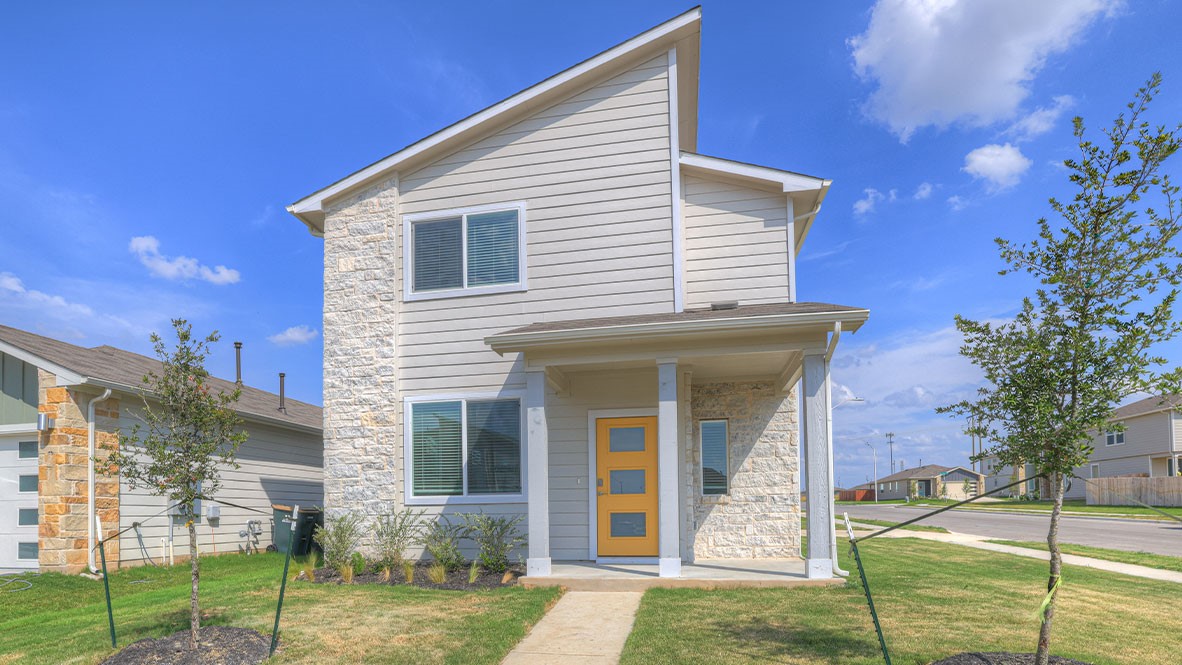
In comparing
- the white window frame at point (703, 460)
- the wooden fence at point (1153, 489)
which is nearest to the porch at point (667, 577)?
the white window frame at point (703, 460)

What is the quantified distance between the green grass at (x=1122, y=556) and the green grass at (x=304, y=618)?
10431 mm

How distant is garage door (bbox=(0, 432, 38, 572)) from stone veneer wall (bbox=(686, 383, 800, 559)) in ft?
34.0

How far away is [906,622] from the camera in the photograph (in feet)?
22.6

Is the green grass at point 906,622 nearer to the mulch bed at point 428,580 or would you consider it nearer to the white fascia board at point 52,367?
the mulch bed at point 428,580

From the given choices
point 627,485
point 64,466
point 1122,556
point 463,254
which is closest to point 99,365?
point 64,466

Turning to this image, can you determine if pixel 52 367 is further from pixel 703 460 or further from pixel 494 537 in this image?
pixel 703 460

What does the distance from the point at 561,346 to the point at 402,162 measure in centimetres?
439

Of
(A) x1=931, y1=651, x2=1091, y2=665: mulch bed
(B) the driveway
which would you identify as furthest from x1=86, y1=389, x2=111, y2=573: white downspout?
(B) the driveway

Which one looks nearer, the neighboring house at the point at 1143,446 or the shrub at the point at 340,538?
the shrub at the point at 340,538

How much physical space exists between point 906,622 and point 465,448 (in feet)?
20.7

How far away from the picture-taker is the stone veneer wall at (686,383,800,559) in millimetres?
11164

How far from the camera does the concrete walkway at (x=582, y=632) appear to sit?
6.27m

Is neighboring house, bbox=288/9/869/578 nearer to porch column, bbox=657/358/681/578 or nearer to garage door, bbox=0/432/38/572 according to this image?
porch column, bbox=657/358/681/578

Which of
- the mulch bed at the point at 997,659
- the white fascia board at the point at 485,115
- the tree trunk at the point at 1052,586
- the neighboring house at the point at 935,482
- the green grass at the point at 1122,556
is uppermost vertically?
the white fascia board at the point at 485,115
